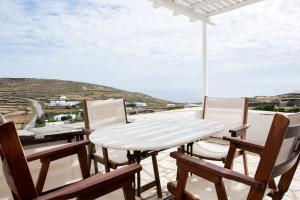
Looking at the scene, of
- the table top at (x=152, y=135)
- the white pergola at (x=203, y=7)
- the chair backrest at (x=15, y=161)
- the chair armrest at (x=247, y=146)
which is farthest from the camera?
the white pergola at (x=203, y=7)

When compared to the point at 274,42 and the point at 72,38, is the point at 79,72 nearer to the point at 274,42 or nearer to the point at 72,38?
the point at 72,38

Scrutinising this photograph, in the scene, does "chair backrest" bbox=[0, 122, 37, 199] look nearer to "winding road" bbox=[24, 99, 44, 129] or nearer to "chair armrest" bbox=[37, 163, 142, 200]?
"chair armrest" bbox=[37, 163, 142, 200]

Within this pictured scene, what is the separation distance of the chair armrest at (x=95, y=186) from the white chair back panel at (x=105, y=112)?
1.41 metres

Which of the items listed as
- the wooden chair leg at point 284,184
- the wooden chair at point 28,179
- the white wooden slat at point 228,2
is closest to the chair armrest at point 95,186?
the wooden chair at point 28,179

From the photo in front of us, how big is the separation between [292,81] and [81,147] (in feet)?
13.6

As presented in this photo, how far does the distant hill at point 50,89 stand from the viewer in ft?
9.88

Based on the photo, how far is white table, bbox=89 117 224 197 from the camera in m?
1.55

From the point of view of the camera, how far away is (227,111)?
272 centimetres

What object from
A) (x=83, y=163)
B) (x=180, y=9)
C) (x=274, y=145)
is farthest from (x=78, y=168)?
(x=180, y=9)

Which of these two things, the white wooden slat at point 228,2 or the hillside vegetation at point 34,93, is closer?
the hillside vegetation at point 34,93

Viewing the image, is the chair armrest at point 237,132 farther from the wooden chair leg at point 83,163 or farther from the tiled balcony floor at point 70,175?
the wooden chair leg at point 83,163

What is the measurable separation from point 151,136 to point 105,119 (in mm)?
917

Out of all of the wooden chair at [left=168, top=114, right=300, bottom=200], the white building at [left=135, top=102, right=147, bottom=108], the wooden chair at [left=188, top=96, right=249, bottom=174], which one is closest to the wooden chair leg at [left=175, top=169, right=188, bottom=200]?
the wooden chair at [left=168, top=114, right=300, bottom=200]

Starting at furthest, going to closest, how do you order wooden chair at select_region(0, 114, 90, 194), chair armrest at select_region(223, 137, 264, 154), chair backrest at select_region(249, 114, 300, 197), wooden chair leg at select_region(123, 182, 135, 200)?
1. chair armrest at select_region(223, 137, 264, 154)
2. wooden chair at select_region(0, 114, 90, 194)
3. wooden chair leg at select_region(123, 182, 135, 200)
4. chair backrest at select_region(249, 114, 300, 197)
